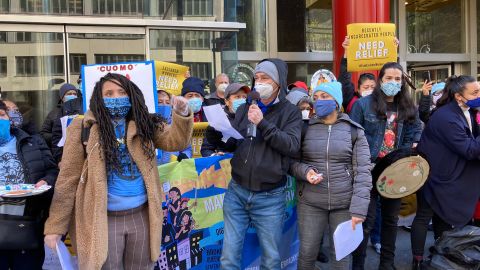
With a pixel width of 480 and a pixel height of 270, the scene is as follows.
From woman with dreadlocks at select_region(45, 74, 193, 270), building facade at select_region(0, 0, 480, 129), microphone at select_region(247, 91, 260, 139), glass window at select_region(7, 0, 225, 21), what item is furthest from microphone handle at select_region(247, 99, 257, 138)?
glass window at select_region(7, 0, 225, 21)

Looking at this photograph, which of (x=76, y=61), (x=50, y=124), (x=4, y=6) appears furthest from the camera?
(x=76, y=61)

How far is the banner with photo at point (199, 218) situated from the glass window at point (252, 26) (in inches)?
264

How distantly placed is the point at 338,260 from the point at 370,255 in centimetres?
183

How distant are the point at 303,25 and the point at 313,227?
26.4 ft

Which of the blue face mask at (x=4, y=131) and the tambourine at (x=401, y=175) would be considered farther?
the tambourine at (x=401, y=175)

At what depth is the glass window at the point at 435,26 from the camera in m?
11.8

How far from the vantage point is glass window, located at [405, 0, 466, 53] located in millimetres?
11836

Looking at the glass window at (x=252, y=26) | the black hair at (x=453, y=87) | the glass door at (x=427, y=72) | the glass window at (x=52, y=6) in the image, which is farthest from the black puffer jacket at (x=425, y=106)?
the glass door at (x=427, y=72)

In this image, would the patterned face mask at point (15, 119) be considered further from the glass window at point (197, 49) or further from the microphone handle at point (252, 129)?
the glass window at point (197, 49)

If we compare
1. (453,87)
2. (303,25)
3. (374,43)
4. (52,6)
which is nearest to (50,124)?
(52,6)

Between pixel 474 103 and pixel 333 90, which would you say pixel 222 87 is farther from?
pixel 474 103

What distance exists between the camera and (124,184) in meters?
2.73

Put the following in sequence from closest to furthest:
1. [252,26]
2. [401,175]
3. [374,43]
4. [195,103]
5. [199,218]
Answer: [199,218] → [401,175] → [195,103] → [374,43] → [252,26]

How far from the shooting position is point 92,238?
2.63m
